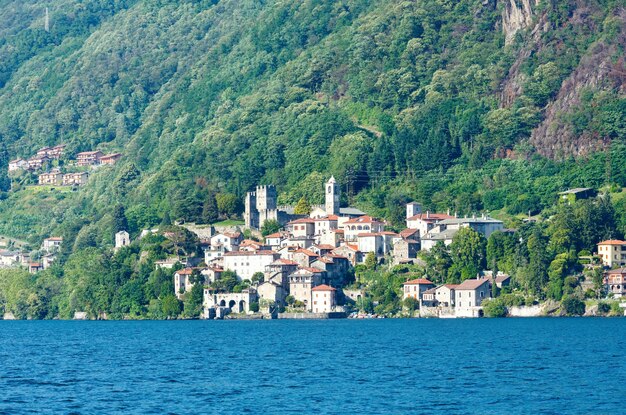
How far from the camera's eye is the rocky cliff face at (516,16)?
188625 millimetres

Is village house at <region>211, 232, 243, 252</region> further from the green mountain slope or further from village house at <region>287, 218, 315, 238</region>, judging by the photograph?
the green mountain slope

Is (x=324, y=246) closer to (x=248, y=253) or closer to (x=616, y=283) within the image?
(x=248, y=253)

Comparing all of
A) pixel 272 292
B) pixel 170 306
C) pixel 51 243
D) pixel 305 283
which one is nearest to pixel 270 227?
pixel 170 306

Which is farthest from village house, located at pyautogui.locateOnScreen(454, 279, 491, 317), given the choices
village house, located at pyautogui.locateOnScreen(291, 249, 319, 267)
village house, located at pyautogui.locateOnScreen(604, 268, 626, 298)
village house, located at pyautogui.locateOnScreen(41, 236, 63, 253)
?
village house, located at pyautogui.locateOnScreen(41, 236, 63, 253)

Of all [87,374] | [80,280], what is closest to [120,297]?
[80,280]

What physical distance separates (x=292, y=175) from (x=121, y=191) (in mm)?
31663

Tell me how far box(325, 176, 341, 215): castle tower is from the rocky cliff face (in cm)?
4732

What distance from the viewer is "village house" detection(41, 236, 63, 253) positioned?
176 m

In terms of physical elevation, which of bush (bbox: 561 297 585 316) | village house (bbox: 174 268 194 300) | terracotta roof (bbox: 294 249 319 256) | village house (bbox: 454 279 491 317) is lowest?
bush (bbox: 561 297 585 316)

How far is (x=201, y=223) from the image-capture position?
156m

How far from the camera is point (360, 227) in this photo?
140m

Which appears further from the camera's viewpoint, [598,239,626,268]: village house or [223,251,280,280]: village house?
[223,251,280,280]: village house

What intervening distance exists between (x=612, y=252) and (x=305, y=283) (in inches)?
970

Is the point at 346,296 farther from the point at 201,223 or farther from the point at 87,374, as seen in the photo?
the point at 87,374
